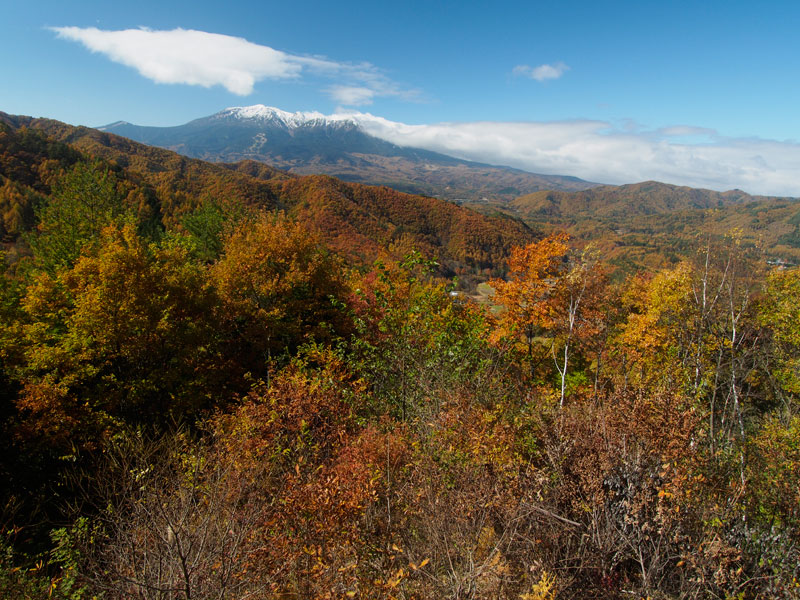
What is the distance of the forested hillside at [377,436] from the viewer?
543cm

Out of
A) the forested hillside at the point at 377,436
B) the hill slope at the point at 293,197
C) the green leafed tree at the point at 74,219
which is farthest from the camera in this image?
the hill slope at the point at 293,197

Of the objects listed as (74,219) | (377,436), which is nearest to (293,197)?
(74,219)

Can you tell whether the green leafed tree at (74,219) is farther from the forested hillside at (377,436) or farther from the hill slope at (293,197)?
the hill slope at (293,197)

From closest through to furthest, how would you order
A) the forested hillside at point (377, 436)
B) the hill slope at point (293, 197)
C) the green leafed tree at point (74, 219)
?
the forested hillside at point (377, 436), the green leafed tree at point (74, 219), the hill slope at point (293, 197)

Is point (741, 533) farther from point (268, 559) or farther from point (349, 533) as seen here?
point (268, 559)

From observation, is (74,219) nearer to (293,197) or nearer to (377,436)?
(377,436)

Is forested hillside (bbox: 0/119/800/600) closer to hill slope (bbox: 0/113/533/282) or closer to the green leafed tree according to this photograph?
the green leafed tree

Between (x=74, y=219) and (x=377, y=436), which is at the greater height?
(x=74, y=219)

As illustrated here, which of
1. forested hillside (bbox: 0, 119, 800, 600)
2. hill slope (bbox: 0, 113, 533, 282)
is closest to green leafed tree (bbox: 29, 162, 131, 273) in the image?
forested hillside (bbox: 0, 119, 800, 600)

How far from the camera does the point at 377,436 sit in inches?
344

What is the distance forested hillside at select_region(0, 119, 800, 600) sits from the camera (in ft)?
17.8

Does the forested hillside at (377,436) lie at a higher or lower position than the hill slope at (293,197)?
lower

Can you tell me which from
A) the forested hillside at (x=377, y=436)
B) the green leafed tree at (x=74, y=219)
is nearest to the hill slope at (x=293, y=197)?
the green leafed tree at (x=74, y=219)

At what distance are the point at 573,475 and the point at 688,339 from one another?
17.9m
